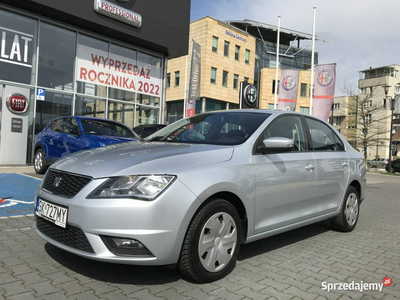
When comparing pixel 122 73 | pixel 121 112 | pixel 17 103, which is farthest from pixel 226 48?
pixel 17 103

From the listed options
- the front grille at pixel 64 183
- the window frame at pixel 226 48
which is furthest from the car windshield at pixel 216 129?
the window frame at pixel 226 48

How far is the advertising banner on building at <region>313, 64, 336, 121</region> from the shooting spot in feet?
62.4

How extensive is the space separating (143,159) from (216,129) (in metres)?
1.17

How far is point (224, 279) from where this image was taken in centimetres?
298

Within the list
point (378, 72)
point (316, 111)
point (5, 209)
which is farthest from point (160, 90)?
point (378, 72)

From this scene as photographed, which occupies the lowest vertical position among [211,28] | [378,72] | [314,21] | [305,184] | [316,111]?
[305,184]

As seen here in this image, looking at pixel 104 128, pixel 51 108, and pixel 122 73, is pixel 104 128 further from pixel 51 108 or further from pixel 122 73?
pixel 122 73

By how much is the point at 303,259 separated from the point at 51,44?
11.8 metres

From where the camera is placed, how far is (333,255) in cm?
387

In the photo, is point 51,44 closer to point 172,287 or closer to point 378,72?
point 172,287

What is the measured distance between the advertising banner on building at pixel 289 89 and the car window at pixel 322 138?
16856 mm

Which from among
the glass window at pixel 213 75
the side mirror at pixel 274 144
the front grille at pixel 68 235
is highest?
the glass window at pixel 213 75

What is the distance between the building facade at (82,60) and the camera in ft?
36.9

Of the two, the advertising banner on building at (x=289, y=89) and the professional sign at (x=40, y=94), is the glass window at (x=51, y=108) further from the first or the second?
the advertising banner on building at (x=289, y=89)
